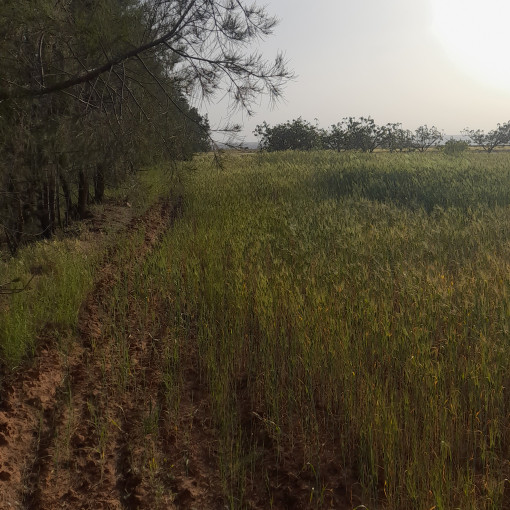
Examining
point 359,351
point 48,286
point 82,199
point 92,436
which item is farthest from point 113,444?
point 82,199

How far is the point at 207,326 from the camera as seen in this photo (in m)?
4.32

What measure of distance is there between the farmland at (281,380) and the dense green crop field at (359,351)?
2 cm

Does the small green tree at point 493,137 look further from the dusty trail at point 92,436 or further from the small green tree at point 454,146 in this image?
the dusty trail at point 92,436

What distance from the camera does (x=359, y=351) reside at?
3.66m

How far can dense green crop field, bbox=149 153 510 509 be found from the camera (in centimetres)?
269

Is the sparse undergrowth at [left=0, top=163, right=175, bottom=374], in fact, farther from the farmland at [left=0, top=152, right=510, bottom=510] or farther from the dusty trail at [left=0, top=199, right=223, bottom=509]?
the dusty trail at [left=0, top=199, right=223, bottom=509]

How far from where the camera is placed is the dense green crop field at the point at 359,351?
269cm

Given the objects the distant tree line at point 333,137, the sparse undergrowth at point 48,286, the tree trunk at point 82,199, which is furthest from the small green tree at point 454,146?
the sparse undergrowth at point 48,286

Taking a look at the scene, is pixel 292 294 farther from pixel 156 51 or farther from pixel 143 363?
pixel 156 51

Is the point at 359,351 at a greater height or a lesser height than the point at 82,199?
lesser

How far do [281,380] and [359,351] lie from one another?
0.69 metres

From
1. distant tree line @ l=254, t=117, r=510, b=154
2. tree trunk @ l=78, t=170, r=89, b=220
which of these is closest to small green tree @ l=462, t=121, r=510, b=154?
distant tree line @ l=254, t=117, r=510, b=154

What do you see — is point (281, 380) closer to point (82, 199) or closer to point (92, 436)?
point (92, 436)

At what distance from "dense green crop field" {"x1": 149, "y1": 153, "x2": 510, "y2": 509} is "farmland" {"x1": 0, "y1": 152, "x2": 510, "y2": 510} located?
2 cm
